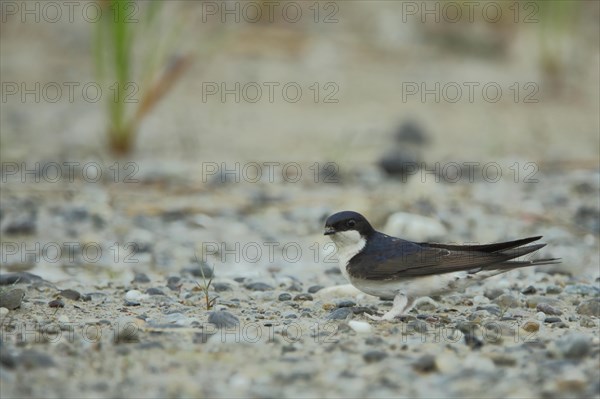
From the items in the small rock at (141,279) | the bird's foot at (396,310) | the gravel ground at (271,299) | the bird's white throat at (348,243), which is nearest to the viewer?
the gravel ground at (271,299)

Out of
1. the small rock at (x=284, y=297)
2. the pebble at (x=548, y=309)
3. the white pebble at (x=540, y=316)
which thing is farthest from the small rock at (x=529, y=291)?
the small rock at (x=284, y=297)

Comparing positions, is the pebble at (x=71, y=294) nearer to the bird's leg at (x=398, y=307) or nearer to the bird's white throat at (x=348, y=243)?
the bird's white throat at (x=348, y=243)

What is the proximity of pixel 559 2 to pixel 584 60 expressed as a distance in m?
1.54

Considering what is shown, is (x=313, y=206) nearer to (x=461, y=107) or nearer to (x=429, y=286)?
(x=429, y=286)

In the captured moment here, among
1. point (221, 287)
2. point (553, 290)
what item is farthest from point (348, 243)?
point (553, 290)

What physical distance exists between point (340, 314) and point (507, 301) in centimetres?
78

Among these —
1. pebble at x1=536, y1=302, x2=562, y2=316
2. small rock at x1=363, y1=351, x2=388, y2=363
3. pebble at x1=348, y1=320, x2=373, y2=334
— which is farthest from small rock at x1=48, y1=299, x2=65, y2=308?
pebble at x1=536, y1=302, x2=562, y2=316

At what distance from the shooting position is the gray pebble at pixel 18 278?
177 inches

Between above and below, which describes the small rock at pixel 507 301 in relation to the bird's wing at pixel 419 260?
below

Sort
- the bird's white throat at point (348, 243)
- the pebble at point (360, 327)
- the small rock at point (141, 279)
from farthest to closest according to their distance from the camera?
the small rock at point (141, 279)
the bird's white throat at point (348, 243)
the pebble at point (360, 327)

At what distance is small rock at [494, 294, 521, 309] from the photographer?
167 inches

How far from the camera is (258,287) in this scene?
4.64m

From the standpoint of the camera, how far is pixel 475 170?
24.3 ft

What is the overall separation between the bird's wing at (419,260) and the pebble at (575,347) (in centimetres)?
65
